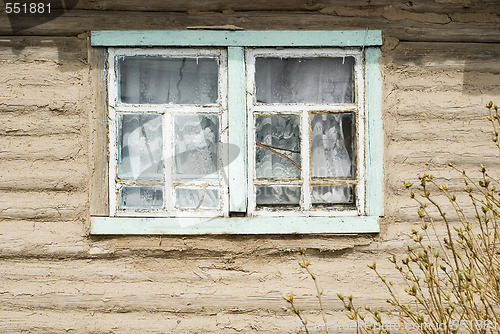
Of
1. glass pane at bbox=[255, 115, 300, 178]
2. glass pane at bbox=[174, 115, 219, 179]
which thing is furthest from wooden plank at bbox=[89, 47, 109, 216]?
glass pane at bbox=[255, 115, 300, 178]

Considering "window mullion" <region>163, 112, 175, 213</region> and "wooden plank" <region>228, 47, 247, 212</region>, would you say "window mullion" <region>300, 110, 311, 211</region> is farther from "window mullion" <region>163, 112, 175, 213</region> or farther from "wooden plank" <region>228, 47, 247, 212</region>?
"window mullion" <region>163, 112, 175, 213</region>

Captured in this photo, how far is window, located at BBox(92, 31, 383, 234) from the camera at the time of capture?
312 centimetres

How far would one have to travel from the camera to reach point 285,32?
3.16m

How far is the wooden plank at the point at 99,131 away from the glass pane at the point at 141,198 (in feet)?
0.39

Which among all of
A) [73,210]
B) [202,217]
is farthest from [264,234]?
[73,210]

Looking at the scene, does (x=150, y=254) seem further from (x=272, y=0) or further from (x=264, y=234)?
(x=272, y=0)

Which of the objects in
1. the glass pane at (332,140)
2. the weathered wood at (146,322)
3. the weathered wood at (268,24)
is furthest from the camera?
the glass pane at (332,140)

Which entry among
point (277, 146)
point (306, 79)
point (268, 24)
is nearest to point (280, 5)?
point (268, 24)

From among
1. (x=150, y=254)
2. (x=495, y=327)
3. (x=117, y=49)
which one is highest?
(x=117, y=49)

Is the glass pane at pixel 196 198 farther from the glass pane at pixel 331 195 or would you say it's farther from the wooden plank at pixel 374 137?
the wooden plank at pixel 374 137

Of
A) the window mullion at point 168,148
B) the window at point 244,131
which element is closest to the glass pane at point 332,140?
the window at point 244,131

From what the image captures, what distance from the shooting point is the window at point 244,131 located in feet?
10.3

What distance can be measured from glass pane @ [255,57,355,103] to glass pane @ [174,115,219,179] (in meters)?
0.44

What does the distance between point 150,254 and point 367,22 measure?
83.0 inches
